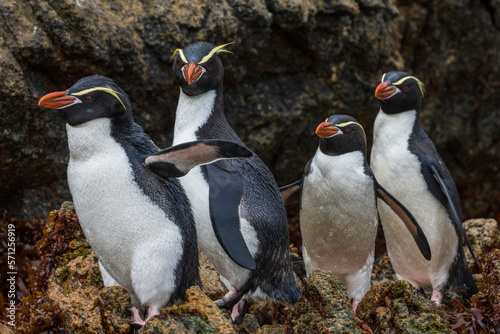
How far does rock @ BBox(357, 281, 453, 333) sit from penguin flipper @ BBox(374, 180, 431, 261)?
0.60 metres

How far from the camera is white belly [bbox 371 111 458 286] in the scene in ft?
14.0

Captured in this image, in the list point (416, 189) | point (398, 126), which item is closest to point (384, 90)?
point (398, 126)

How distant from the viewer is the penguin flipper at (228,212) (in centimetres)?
298

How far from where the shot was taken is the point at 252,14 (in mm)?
5168

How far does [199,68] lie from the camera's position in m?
3.42

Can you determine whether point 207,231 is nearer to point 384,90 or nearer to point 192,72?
point 192,72

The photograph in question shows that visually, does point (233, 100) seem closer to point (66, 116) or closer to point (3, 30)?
point (3, 30)

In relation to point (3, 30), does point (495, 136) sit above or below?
below

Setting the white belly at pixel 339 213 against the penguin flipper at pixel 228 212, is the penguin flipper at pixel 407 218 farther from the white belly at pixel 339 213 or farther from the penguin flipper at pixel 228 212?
the penguin flipper at pixel 228 212

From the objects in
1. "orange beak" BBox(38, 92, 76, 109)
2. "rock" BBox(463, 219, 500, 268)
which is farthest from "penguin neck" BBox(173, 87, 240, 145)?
"rock" BBox(463, 219, 500, 268)

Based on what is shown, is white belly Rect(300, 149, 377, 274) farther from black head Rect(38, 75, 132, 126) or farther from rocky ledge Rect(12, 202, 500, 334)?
black head Rect(38, 75, 132, 126)

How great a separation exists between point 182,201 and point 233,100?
255 centimetres

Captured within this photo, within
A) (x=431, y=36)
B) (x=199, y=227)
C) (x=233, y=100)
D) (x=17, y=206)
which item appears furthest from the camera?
(x=431, y=36)

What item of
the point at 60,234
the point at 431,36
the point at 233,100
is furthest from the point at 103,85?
the point at 431,36
